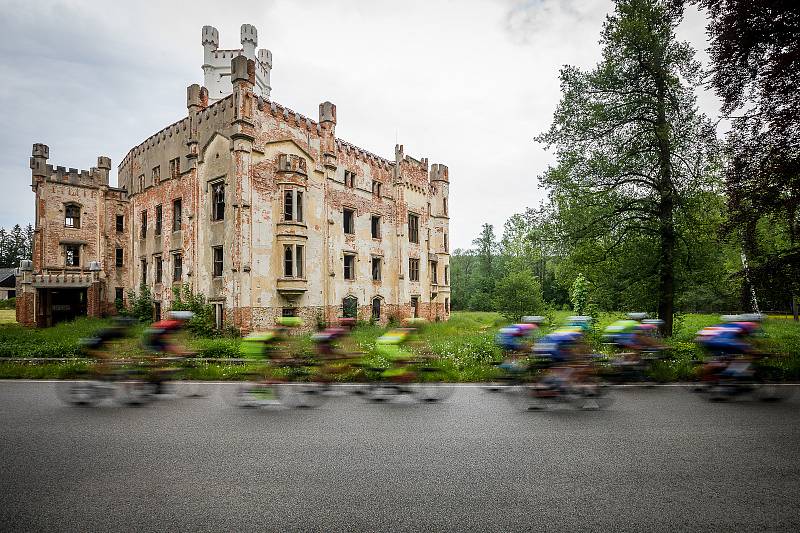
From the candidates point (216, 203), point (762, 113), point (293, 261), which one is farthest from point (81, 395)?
point (762, 113)

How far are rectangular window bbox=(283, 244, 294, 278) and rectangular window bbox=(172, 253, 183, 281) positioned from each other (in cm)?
718

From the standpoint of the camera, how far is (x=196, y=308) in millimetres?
24812

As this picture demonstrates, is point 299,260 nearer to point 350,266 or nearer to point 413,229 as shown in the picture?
point 350,266

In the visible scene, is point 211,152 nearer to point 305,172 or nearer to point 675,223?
point 305,172

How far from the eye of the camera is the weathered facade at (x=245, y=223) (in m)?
24.3

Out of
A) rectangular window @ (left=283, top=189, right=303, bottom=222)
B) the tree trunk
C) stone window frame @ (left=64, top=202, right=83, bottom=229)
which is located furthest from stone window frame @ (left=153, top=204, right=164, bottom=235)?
the tree trunk

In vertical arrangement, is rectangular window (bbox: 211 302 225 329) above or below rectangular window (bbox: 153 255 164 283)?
below

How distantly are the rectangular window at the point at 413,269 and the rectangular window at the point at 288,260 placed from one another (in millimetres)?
11848

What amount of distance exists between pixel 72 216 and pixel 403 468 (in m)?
37.3

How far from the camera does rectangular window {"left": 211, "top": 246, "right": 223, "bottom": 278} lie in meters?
24.9

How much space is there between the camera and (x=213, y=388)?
10570 mm

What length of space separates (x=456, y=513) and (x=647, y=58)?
18.9 m

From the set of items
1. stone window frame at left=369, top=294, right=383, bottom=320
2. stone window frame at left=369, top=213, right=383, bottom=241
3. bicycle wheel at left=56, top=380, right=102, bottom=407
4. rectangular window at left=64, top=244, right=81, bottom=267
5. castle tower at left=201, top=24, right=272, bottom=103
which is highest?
Result: castle tower at left=201, top=24, right=272, bottom=103

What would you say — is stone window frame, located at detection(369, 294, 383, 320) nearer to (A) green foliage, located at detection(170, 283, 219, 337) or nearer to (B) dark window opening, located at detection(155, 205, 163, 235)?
(A) green foliage, located at detection(170, 283, 219, 337)
